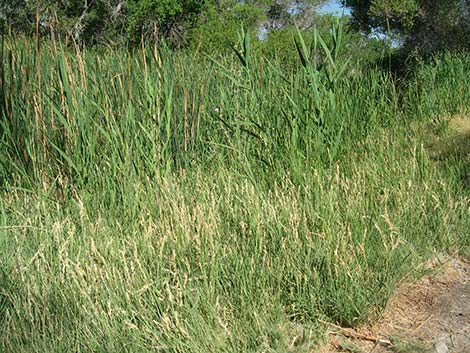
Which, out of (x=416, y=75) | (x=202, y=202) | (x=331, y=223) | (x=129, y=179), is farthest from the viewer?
→ (x=416, y=75)

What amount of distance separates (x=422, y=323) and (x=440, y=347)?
0.67 ft

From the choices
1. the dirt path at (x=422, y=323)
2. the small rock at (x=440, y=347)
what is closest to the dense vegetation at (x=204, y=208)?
the dirt path at (x=422, y=323)

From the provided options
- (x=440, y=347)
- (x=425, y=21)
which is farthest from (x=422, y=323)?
(x=425, y=21)

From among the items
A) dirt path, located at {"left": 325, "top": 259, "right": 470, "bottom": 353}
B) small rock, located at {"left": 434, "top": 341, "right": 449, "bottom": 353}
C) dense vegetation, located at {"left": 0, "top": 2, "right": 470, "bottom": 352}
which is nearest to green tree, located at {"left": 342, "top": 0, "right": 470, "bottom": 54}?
dense vegetation, located at {"left": 0, "top": 2, "right": 470, "bottom": 352}

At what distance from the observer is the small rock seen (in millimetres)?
2676

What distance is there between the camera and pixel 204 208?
343 cm

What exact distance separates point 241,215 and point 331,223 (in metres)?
0.48

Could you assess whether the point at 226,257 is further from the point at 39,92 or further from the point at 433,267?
the point at 39,92

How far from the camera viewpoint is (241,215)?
3.43 m

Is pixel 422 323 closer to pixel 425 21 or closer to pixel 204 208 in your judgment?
pixel 204 208

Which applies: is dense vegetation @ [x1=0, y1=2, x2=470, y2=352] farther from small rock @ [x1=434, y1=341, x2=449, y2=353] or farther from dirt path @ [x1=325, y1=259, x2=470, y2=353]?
small rock @ [x1=434, y1=341, x2=449, y2=353]

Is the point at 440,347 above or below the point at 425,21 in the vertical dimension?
below

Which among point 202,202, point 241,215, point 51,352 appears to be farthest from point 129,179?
point 51,352

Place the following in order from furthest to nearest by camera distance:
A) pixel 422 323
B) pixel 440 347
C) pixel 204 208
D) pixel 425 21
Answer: pixel 425 21 < pixel 204 208 < pixel 422 323 < pixel 440 347
